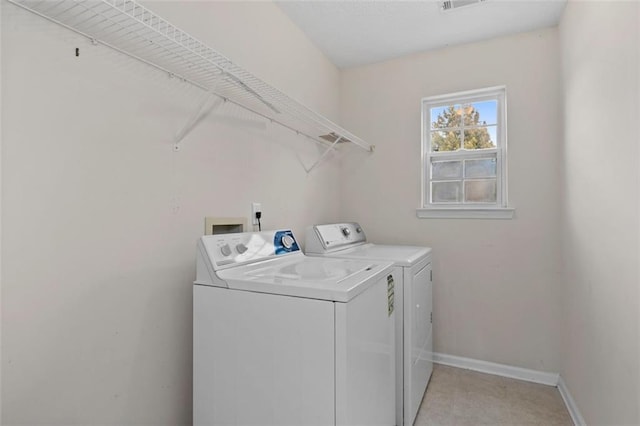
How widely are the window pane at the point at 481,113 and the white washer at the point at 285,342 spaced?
1847mm

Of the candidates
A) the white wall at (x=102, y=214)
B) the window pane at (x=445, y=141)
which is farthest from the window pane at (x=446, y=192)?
the white wall at (x=102, y=214)

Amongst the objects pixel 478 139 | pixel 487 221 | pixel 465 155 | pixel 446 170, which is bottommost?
pixel 487 221

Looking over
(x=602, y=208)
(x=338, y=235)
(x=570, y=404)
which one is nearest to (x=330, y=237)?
(x=338, y=235)

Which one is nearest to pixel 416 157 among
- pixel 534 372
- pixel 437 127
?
pixel 437 127

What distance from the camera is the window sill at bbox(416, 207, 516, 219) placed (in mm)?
2510

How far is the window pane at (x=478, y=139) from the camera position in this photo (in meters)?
2.65

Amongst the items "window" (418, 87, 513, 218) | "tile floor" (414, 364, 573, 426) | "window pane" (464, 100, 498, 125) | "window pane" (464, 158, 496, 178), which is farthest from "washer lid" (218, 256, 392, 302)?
"window pane" (464, 100, 498, 125)

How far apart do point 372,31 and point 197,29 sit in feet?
4.70

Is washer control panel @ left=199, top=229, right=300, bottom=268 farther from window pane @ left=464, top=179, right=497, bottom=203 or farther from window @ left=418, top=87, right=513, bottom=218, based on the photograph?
window pane @ left=464, top=179, right=497, bottom=203

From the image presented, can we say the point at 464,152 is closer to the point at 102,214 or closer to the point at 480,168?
the point at 480,168

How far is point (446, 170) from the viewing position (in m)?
2.79

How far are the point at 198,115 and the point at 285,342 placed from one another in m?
1.03

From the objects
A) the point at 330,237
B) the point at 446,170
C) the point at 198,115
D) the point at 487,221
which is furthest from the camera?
the point at 446,170

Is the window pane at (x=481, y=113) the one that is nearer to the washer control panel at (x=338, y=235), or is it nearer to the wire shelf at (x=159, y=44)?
the washer control panel at (x=338, y=235)
